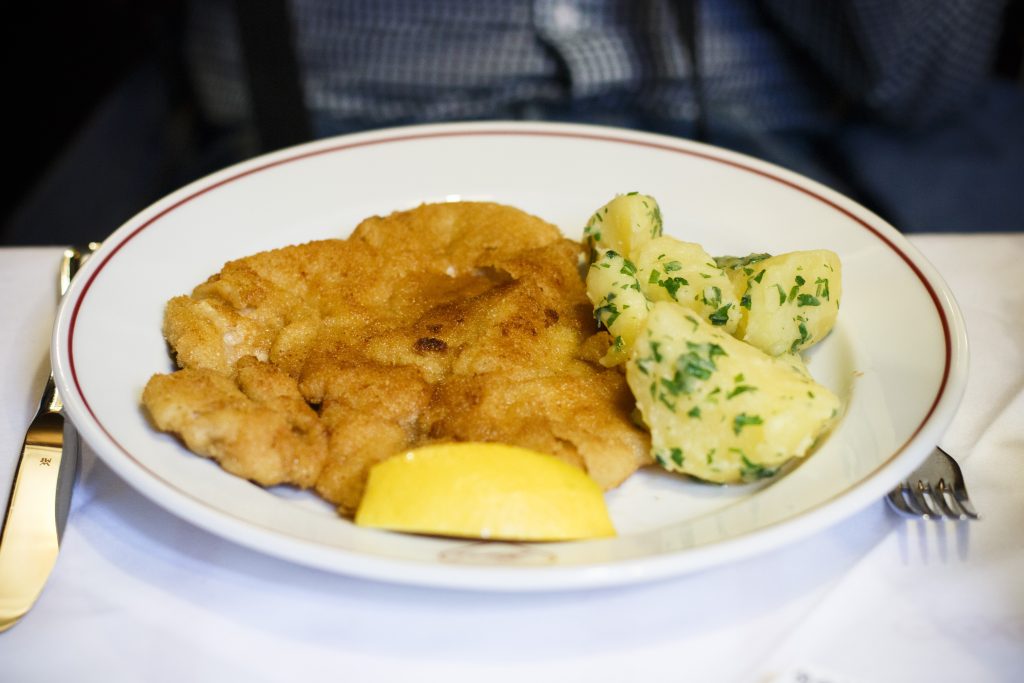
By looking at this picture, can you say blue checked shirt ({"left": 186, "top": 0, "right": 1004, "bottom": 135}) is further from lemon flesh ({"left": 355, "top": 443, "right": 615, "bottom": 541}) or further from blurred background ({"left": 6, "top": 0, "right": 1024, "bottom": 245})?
lemon flesh ({"left": 355, "top": 443, "right": 615, "bottom": 541})

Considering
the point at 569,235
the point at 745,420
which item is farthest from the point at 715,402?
the point at 569,235

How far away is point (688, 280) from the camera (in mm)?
1479

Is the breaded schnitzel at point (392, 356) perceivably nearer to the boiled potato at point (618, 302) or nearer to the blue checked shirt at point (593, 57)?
the boiled potato at point (618, 302)

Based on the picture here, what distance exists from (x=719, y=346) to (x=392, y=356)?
1.83ft

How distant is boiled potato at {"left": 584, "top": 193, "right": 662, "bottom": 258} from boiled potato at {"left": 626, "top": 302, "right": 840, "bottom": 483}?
37 centimetres

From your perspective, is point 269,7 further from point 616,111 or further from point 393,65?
point 616,111

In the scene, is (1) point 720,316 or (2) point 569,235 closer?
(1) point 720,316

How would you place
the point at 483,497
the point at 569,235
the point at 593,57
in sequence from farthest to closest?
the point at 593,57, the point at 569,235, the point at 483,497

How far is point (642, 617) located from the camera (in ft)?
3.86

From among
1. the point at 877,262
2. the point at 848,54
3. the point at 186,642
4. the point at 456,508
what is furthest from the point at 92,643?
the point at 848,54

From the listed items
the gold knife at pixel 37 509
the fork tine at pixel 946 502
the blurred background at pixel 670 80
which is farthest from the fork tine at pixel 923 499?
the blurred background at pixel 670 80

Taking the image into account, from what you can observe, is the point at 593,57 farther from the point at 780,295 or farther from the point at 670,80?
the point at 780,295

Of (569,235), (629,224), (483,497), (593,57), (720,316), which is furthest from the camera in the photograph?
(593,57)

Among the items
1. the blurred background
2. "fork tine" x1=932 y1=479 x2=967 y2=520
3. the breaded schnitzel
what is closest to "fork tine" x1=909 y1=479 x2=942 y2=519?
"fork tine" x1=932 y1=479 x2=967 y2=520
